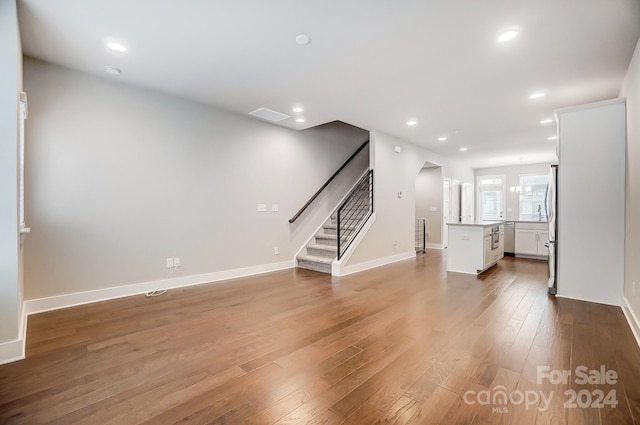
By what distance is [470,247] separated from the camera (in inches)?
209

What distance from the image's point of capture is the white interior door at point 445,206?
8586 mm

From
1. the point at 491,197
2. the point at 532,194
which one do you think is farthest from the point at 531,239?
the point at 491,197

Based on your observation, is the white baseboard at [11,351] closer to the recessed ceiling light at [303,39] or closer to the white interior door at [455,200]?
the recessed ceiling light at [303,39]

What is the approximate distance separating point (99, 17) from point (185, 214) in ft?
8.07

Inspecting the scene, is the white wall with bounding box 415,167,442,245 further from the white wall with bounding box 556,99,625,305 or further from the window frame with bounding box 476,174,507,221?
the white wall with bounding box 556,99,625,305

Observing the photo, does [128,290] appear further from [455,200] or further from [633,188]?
Result: [455,200]

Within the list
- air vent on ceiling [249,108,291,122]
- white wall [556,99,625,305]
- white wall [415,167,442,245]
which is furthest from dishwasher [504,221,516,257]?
air vent on ceiling [249,108,291,122]

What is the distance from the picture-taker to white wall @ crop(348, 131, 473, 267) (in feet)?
19.0

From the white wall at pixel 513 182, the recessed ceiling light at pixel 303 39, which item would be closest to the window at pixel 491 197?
the white wall at pixel 513 182

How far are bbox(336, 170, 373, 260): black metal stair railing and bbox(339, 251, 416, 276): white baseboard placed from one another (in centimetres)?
33

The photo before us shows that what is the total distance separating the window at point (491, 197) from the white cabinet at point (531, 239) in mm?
3782

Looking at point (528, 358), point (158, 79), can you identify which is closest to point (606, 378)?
point (528, 358)

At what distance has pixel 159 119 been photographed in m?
4.00

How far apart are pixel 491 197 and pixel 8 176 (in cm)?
1216
